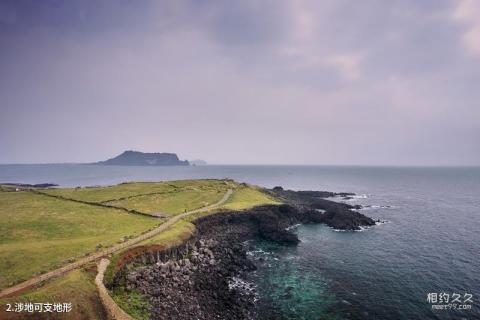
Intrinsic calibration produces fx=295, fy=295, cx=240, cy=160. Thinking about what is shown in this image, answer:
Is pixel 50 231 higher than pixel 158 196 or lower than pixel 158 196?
lower

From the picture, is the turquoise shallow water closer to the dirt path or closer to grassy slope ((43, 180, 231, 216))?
the dirt path

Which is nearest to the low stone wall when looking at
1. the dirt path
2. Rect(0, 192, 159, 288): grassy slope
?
the dirt path

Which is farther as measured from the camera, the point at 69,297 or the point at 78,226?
the point at 78,226

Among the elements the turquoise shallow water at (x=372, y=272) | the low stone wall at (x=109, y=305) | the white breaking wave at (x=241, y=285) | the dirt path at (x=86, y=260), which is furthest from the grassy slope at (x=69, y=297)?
the turquoise shallow water at (x=372, y=272)

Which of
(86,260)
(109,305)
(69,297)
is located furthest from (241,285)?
(69,297)

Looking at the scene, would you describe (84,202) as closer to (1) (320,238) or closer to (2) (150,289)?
(2) (150,289)

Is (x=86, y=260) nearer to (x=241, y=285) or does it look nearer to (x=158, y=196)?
(x=241, y=285)

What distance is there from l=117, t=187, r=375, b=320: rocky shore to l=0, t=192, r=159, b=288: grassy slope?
11540 mm

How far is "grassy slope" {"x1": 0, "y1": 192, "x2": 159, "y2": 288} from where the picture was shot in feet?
139

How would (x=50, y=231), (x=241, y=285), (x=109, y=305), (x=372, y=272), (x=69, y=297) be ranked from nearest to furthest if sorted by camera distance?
(x=69, y=297) → (x=109, y=305) → (x=241, y=285) → (x=372, y=272) → (x=50, y=231)

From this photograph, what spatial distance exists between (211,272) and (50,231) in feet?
111

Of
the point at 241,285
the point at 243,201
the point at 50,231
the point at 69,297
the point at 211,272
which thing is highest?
the point at 243,201

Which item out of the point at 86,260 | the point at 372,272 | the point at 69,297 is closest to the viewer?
the point at 69,297

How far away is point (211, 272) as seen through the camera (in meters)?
53.9
